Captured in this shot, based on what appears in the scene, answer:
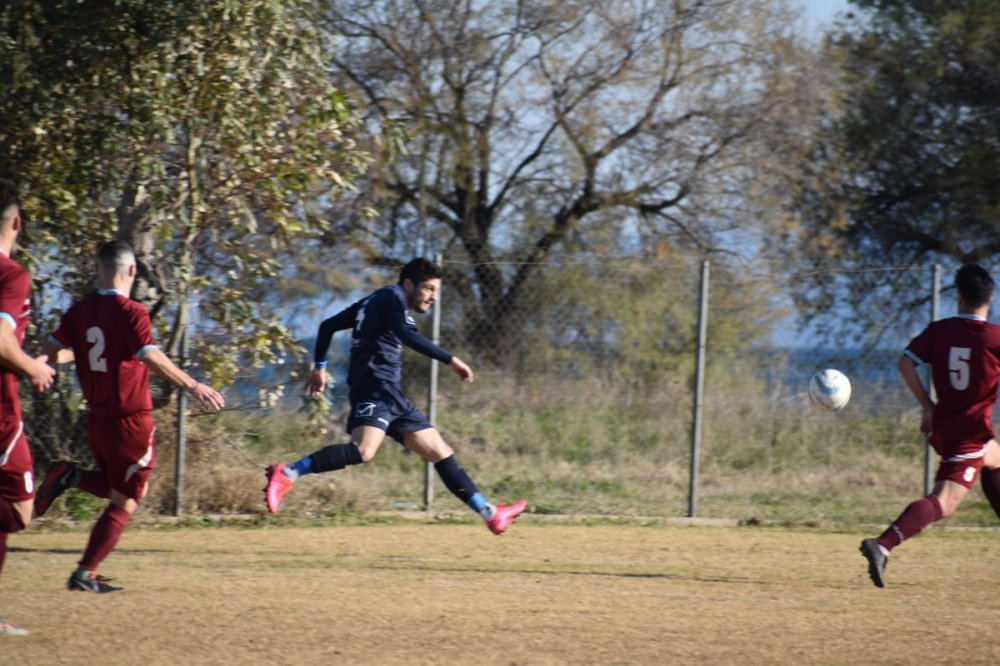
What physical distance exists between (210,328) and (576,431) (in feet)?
14.2

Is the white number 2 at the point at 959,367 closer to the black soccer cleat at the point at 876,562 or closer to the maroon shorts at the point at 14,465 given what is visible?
the black soccer cleat at the point at 876,562

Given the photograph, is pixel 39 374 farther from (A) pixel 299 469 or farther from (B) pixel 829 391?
(B) pixel 829 391

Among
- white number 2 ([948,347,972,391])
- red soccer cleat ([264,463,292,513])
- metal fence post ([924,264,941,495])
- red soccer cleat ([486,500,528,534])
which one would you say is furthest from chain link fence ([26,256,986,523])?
white number 2 ([948,347,972,391])

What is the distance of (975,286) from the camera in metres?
6.92

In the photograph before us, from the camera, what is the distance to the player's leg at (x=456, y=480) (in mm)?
8055

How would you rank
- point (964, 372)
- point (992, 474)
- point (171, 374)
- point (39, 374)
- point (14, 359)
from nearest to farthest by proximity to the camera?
1. point (14, 359)
2. point (39, 374)
3. point (171, 374)
4. point (964, 372)
5. point (992, 474)

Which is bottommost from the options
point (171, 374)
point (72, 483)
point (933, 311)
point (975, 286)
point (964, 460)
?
point (72, 483)

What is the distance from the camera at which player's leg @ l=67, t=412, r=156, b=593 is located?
20.6 ft

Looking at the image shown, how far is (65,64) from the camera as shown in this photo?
9164mm

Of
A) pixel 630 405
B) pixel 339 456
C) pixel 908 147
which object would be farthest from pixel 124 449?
pixel 908 147

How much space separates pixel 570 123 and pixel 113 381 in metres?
11.4

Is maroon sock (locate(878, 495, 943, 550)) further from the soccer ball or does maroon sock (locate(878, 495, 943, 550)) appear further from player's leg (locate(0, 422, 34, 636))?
player's leg (locate(0, 422, 34, 636))

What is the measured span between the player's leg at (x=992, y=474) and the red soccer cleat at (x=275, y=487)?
4473 millimetres

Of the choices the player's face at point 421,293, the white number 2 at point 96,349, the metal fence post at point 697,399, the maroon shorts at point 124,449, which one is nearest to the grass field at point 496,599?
the maroon shorts at point 124,449
